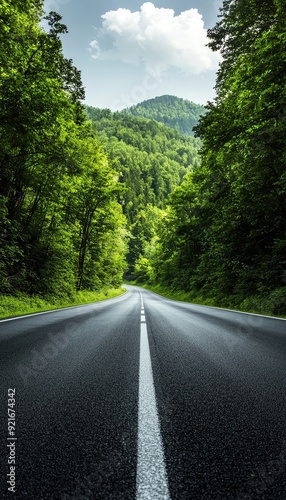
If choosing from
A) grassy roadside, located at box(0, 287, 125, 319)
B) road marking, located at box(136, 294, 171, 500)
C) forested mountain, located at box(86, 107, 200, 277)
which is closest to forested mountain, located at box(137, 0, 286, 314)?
grassy roadside, located at box(0, 287, 125, 319)

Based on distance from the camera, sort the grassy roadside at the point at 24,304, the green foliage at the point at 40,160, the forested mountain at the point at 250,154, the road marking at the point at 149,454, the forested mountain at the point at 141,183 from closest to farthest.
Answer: the road marking at the point at 149,454 < the green foliage at the point at 40,160 < the forested mountain at the point at 250,154 < the grassy roadside at the point at 24,304 < the forested mountain at the point at 141,183

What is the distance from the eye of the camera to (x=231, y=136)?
1231 centimetres

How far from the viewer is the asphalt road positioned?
1298 millimetres

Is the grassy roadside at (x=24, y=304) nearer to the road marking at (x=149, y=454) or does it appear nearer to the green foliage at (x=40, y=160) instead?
the green foliage at (x=40, y=160)

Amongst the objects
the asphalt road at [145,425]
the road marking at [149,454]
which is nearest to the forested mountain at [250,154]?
the asphalt road at [145,425]

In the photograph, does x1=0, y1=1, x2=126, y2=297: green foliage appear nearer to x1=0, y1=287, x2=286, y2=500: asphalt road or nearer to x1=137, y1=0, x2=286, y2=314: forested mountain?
x1=137, y1=0, x2=286, y2=314: forested mountain

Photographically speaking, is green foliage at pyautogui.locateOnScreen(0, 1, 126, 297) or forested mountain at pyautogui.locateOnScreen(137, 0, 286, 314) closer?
green foliage at pyautogui.locateOnScreen(0, 1, 126, 297)

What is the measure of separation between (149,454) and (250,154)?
1298 cm

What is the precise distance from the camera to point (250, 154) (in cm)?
1244

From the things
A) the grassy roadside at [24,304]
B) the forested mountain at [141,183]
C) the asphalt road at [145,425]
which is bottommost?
the grassy roadside at [24,304]

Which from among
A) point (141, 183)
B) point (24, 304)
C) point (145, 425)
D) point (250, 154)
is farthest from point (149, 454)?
point (141, 183)

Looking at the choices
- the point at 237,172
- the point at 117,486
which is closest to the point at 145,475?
the point at 117,486

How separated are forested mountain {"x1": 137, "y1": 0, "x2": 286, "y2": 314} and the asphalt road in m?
9.59

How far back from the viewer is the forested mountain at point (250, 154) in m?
10.3
